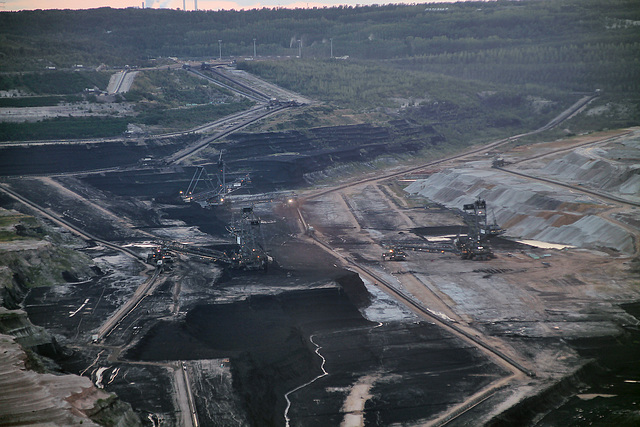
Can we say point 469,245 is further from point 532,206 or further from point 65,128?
point 65,128

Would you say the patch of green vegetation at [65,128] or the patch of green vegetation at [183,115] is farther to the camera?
the patch of green vegetation at [183,115]

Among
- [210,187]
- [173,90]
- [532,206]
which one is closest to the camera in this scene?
[532,206]

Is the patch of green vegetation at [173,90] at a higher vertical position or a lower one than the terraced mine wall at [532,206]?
higher

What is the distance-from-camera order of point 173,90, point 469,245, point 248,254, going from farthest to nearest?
point 173,90 < point 469,245 < point 248,254

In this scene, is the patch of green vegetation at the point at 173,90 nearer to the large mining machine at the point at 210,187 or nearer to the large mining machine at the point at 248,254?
the large mining machine at the point at 210,187

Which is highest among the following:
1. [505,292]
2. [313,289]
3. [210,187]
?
[313,289]

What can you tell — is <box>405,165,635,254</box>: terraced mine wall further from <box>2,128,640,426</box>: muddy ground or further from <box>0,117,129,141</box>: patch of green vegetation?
<box>0,117,129,141</box>: patch of green vegetation

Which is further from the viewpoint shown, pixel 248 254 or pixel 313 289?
pixel 248 254

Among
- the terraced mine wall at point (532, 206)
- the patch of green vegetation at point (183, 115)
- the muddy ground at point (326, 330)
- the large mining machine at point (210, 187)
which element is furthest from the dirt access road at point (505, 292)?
the patch of green vegetation at point (183, 115)

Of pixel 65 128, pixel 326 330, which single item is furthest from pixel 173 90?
pixel 326 330
